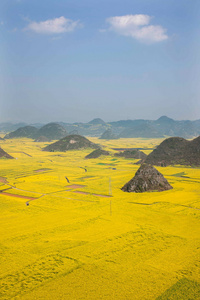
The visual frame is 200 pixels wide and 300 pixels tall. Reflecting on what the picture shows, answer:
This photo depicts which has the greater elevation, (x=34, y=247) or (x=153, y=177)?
(x=153, y=177)

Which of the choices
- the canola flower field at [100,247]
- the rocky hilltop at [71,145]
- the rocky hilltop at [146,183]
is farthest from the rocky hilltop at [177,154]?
the rocky hilltop at [71,145]

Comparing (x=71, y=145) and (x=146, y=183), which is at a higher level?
(x=71, y=145)

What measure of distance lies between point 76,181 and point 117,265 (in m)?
35.5

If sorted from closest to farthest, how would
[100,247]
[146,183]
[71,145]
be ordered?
[100,247], [146,183], [71,145]

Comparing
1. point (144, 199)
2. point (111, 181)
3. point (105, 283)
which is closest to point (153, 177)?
point (144, 199)

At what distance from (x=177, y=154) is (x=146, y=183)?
3919cm

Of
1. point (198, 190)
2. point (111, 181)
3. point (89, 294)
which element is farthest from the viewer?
point (111, 181)

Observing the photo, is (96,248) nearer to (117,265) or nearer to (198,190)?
(117,265)

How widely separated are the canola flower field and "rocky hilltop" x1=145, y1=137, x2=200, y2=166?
120 feet

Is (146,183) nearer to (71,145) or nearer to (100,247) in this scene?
(100,247)

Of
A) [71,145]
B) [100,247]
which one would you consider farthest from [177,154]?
[71,145]

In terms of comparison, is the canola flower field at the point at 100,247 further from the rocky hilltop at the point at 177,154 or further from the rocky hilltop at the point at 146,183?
the rocky hilltop at the point at 177,154

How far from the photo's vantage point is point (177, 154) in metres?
76.9

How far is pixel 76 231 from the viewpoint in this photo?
23.4 metres
